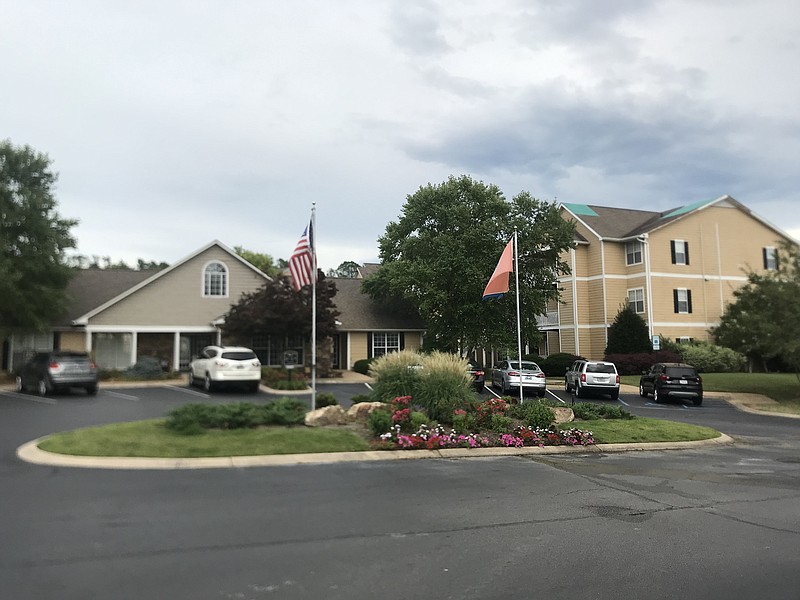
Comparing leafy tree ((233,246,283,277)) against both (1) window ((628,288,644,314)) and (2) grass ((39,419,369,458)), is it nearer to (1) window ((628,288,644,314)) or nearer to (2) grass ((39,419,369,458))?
(1) window ((628,288,644,314))

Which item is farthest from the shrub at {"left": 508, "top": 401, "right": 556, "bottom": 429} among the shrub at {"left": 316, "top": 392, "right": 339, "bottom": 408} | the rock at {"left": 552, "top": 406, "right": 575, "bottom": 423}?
the shrub at {"left": 316, "top": 392, "right": 339, "bottom": 408}

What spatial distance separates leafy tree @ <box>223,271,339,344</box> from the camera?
99.8ft

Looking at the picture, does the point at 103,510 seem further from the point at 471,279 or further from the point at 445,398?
the point at 471,279

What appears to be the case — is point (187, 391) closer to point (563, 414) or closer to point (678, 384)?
point (563, 414)

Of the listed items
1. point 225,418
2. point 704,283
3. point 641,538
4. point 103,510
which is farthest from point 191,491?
point 704,283

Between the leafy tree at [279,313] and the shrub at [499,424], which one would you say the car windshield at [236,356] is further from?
the shrub at [499,424]

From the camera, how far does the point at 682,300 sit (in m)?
41.6

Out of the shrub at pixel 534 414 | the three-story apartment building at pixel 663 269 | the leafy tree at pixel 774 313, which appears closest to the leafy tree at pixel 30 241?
the shrub at pixel 534 414

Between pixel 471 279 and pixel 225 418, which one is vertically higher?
pixel 471 279

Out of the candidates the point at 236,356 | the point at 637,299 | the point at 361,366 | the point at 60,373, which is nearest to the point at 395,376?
the point at 236,356

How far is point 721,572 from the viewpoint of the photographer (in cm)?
589

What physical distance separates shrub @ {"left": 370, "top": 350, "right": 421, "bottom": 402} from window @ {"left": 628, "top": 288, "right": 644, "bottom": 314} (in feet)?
95.0

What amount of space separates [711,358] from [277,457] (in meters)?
32.9

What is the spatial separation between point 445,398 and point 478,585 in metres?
9.41
